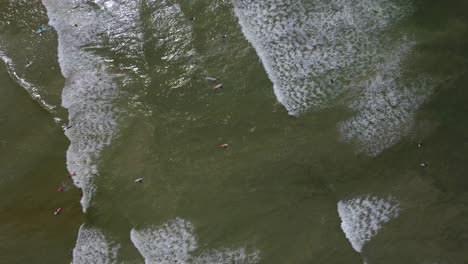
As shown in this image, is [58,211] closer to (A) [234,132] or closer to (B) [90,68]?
(B) [90,68]

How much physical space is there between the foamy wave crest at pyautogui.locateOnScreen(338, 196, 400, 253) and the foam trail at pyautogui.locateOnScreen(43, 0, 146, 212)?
3735mm

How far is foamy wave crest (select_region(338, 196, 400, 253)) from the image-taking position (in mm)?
5895

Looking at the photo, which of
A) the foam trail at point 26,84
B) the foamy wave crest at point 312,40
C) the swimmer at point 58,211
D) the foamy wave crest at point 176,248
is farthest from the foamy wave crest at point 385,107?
the foam trail at point 26,84

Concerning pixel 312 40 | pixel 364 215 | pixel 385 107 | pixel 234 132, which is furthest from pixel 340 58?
pixel 364 215

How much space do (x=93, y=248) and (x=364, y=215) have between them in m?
4.03

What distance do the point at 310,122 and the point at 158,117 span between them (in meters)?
2.34

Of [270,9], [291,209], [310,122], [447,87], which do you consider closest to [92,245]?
[291,209]

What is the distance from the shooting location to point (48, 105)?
632 centimetres

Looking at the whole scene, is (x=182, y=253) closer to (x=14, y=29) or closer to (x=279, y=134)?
(x=279, y=134)

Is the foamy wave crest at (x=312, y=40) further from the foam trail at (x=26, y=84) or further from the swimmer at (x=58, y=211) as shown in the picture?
the swimmer at (x=58, y=211)

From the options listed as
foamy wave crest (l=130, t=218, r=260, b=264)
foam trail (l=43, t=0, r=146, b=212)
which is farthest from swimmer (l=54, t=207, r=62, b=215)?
foamy wave crest (l=130, t=218, r=260, b=264)

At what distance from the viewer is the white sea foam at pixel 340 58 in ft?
20.3

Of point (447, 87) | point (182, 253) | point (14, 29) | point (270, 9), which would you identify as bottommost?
point (182, 253)

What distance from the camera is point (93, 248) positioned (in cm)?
593
